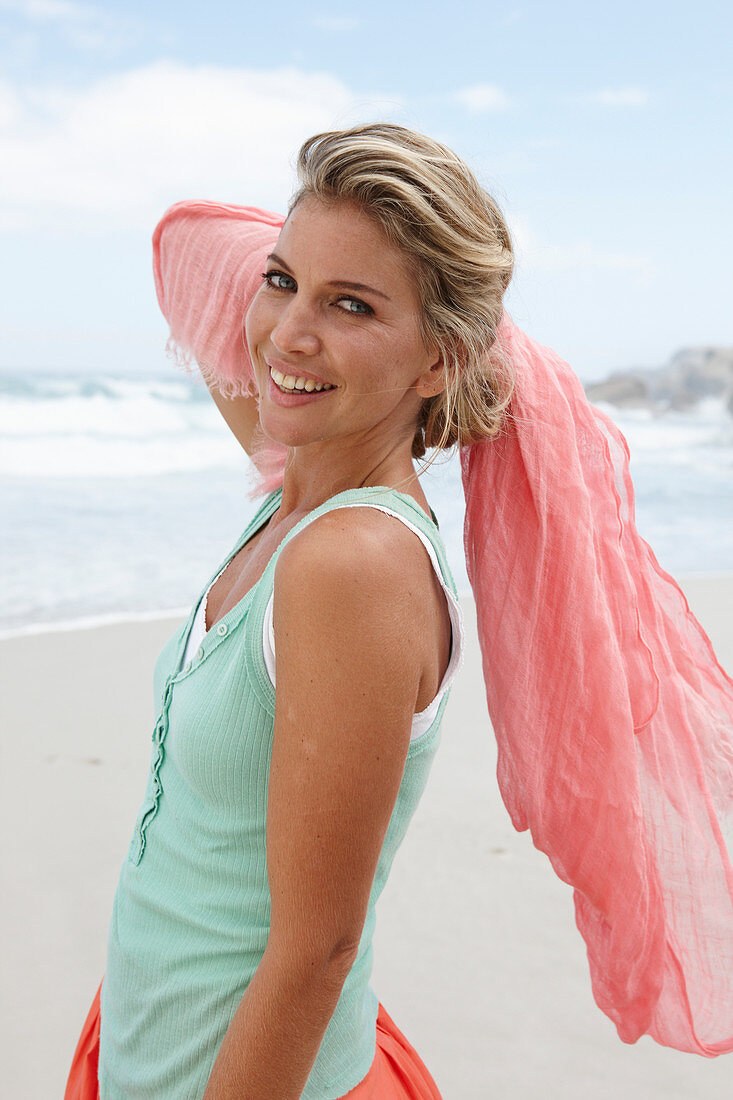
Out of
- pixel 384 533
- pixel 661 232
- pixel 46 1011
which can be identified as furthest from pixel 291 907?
pixel 661 232

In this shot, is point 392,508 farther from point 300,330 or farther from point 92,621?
point 92,621

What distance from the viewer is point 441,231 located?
3.51ft

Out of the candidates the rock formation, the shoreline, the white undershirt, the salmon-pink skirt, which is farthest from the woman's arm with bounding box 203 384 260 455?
the rock formation

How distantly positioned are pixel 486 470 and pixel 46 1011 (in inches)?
81.3

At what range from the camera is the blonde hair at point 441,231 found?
107 centimetres

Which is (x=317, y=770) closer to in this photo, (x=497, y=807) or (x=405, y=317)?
(x=405, y=317)

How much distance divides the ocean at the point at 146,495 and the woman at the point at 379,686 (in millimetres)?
181

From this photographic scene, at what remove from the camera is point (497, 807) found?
352cm

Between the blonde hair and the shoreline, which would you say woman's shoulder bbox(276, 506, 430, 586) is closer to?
the blonde hair

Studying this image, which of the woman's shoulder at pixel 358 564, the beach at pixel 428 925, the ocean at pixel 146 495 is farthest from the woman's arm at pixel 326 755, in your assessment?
the beach at pixel 428 925

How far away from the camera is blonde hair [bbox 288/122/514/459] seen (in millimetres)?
1068

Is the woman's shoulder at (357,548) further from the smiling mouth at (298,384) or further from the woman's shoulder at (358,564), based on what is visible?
the smiling mouth at (298,384)

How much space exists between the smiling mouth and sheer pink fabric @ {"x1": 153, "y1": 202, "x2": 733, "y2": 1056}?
0.24m

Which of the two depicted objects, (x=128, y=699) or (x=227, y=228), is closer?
(x=227, y=228)
